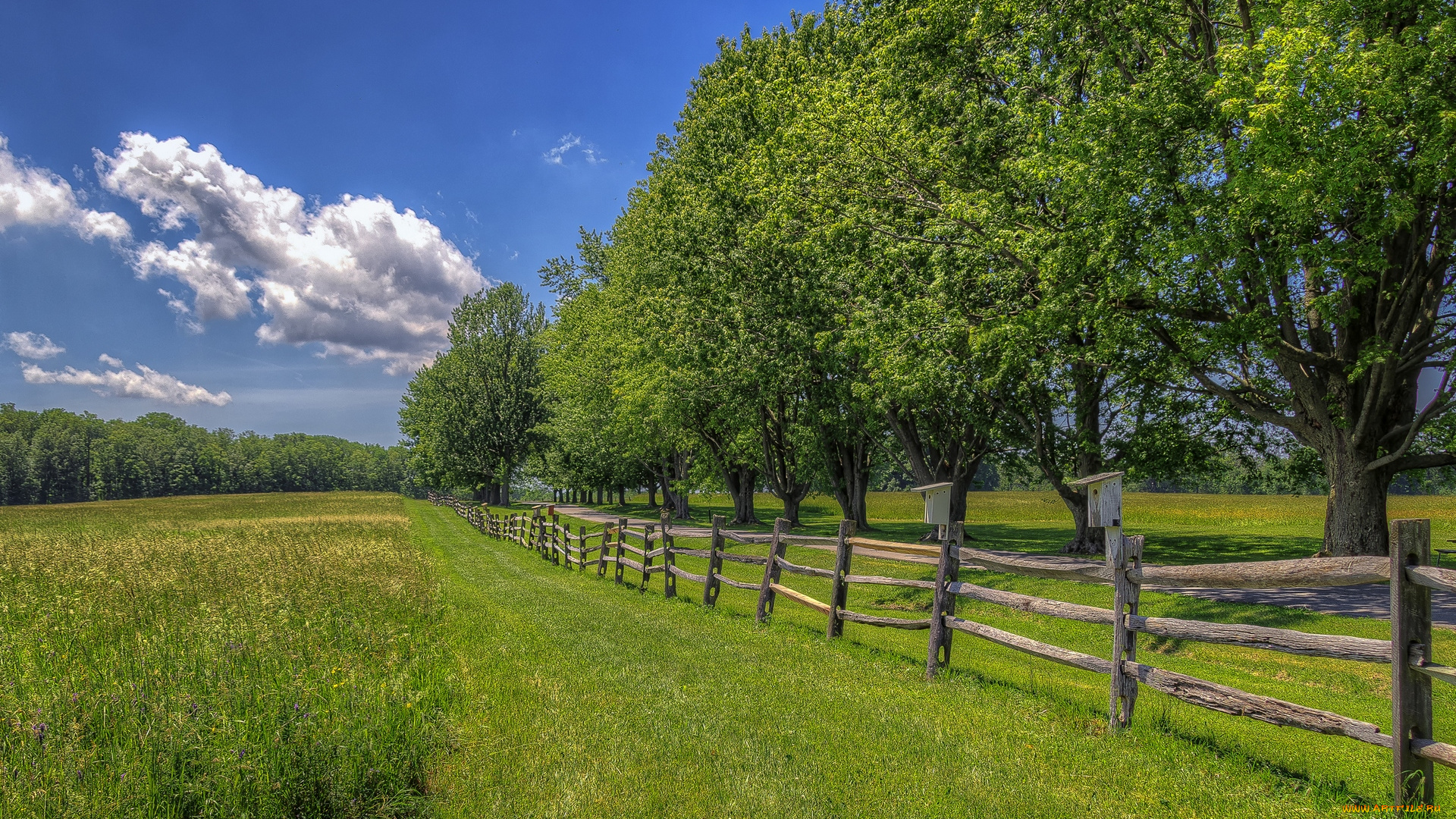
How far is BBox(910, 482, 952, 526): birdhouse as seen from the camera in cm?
1456

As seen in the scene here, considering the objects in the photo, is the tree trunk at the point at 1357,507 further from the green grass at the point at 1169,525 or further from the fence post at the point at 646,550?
the fence post at the point at 646,550

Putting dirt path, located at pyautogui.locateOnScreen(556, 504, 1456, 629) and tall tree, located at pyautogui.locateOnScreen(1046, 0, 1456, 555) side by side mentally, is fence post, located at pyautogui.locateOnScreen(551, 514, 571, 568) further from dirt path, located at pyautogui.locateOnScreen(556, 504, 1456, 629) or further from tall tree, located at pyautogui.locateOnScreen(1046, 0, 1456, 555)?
tall tree, located at pyautogui.locateOnScreen(1046, 0, 1456, 555)

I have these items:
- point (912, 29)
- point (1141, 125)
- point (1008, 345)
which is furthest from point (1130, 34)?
point (1008, 345)

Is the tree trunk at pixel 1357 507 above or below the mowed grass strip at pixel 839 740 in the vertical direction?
above

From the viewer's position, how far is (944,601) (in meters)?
7.49

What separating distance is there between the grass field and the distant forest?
147 metres

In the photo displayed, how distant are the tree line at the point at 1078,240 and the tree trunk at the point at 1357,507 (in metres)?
0.05

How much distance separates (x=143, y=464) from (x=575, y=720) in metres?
158

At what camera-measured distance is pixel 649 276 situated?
29.2 metres

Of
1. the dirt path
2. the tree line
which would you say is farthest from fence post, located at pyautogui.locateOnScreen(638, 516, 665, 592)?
the tree line

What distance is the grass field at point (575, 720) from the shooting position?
416 cm

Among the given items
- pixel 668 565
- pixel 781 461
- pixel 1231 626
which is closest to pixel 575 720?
pixel 1231 626

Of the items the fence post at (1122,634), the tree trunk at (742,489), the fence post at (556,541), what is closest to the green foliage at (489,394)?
the tree trunk at (742,489)

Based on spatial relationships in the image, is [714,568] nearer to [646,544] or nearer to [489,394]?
[646,544]
